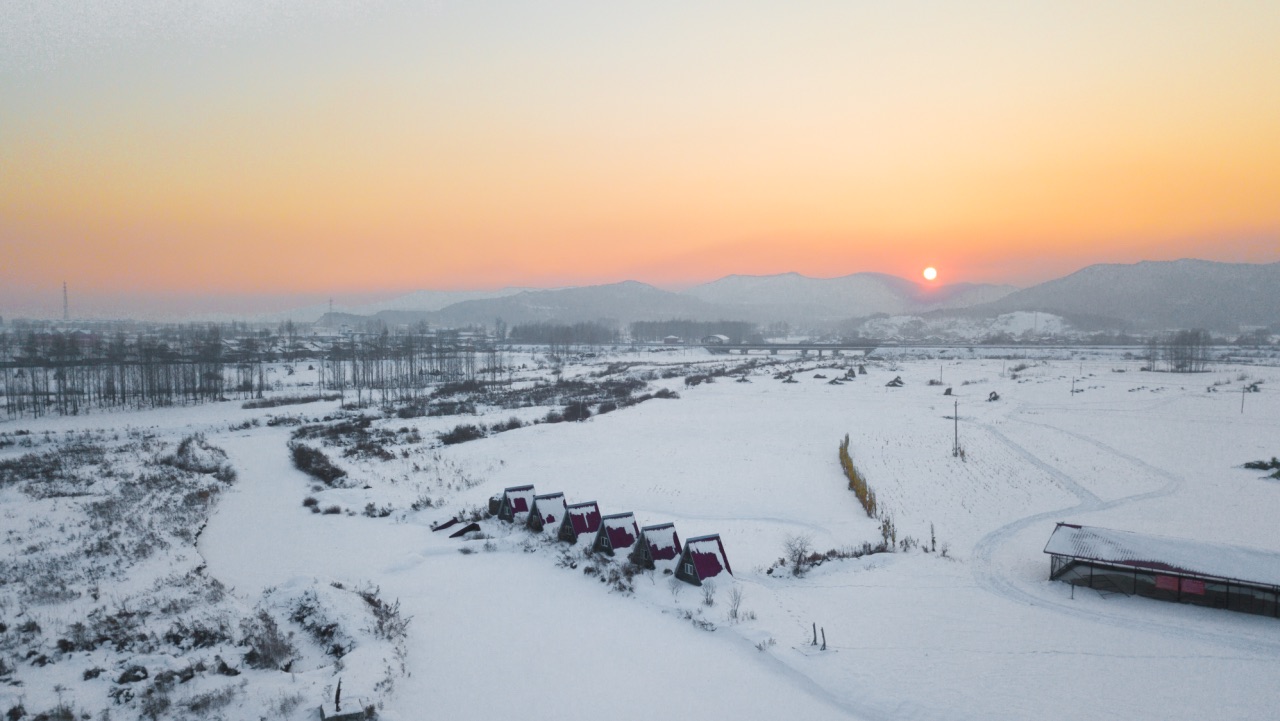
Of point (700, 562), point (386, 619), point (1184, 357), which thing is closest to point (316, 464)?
point (386, 619)

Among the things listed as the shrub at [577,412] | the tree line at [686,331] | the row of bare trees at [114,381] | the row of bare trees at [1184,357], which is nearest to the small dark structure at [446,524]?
the shrub at [577,412]

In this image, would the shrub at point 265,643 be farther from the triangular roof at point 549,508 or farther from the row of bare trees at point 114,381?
the row of bare trees at point 114,381

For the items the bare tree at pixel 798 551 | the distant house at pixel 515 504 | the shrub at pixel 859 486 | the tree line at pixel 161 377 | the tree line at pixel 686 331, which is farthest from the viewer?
the tree line at pixel 686 331

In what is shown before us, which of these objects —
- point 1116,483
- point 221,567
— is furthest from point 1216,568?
point 221,567

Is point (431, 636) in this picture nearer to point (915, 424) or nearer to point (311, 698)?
point (311, 698)

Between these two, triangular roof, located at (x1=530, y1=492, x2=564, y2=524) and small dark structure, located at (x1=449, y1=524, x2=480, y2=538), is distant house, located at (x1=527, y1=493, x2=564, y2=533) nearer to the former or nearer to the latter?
triangular roof, located at (x1=530, y1=492, x2=564, y2=524)

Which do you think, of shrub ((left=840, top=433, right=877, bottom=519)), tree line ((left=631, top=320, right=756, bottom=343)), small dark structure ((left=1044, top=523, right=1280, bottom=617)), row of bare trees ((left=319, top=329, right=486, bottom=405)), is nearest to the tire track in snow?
small dark structure ((left=1044, top=523, right=1280, bottom=617))
